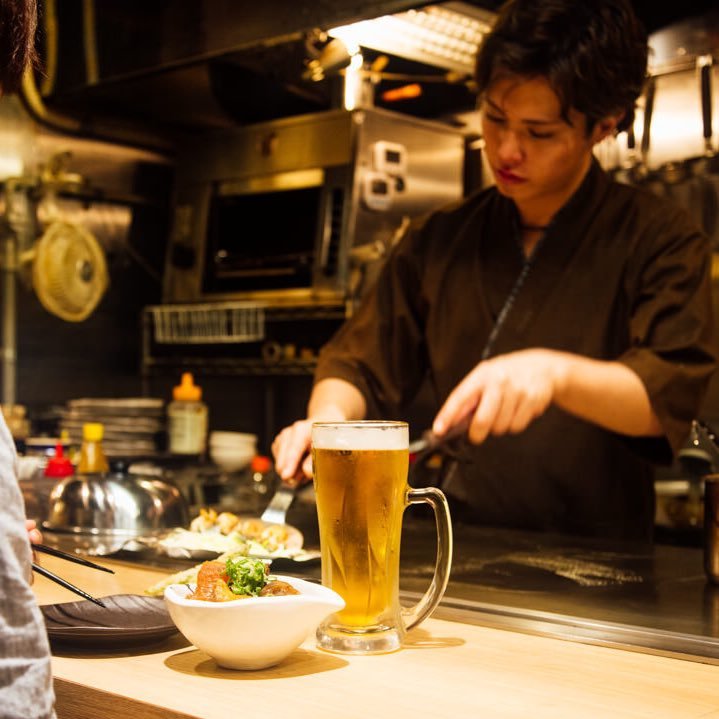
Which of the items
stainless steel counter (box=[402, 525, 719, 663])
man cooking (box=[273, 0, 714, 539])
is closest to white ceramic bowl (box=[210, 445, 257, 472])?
man cooking (box=[273, 0, 714, 539])

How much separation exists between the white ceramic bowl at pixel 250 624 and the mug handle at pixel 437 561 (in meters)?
0.13

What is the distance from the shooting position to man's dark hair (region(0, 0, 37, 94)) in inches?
31.5

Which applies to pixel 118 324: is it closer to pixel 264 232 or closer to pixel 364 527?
pixel 264 232

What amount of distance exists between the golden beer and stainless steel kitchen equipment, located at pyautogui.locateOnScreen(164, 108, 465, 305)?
2.38 m

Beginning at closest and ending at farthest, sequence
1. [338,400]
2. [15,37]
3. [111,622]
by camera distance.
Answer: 1. [15,37]
2. [111,622]
3. [338,400]

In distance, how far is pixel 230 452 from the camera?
3518mm

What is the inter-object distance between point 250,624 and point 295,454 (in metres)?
0.60

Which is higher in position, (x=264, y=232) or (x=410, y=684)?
(x=264, y=232)

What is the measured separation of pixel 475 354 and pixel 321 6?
2.57 ft

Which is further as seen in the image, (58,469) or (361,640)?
(58,469)

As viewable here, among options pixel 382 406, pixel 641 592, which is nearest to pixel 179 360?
pixel 382 406

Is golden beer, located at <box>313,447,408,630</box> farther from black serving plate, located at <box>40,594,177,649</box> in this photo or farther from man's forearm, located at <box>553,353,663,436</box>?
man's forearm, located at <box>553,353,663,436</box>

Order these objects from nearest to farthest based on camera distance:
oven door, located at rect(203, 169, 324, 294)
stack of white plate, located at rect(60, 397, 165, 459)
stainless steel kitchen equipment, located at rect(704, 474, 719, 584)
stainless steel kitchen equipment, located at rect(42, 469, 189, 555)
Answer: stainless steel kitchen equipment, located at rect(704, 474, 719, 584), stainless steel kitchen equipment, located at rect(42, 469, 189, 555), stack of white plate, located at rect(60, 397, 165, 459), oven door, located at rect(203, 169, 324, 294)

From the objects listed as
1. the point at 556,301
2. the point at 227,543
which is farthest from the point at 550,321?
the point at 227,543
